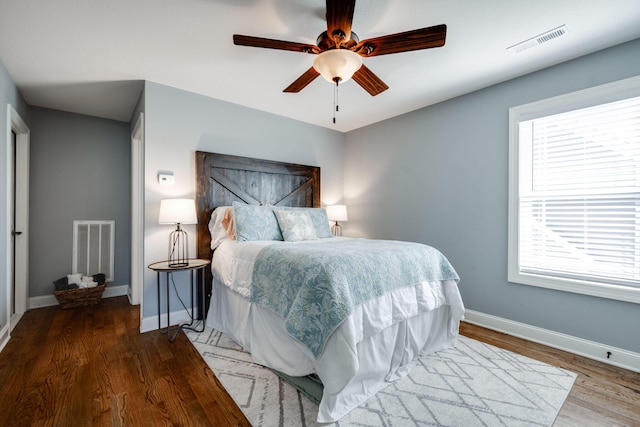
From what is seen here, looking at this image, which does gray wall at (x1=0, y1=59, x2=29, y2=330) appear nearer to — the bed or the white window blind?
the bed

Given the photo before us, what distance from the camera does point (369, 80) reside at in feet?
7.41

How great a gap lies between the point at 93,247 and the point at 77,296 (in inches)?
28.3

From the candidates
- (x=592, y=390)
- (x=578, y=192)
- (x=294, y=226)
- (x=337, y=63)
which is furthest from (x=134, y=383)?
(x=578, y=192)

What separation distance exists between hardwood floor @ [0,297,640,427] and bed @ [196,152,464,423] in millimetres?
466

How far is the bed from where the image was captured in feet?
5.47

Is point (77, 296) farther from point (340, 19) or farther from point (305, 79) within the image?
point (340, 19)

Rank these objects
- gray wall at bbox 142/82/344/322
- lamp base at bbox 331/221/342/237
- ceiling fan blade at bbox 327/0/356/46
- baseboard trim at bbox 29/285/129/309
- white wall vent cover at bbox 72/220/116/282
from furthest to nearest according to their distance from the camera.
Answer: lamp base at bbox 331/221/342/237
white wall vent cover at bbox 72/220/116/282
baseboard trim at bbox 29/285/129/309
gray wall at bbox 142/82/344/322
ceiling fan blade at bbox 327/0/356/46

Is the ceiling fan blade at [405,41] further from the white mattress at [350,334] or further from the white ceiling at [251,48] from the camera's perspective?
the white mattress at [350,334]

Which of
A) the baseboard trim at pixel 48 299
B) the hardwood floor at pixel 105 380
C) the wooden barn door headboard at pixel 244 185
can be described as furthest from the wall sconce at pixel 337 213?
the baseboard trim at pixel 48 299

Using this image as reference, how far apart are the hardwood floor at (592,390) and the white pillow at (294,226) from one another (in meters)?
2.05

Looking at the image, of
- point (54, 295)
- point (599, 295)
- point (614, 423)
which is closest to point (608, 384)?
point (614, 423)

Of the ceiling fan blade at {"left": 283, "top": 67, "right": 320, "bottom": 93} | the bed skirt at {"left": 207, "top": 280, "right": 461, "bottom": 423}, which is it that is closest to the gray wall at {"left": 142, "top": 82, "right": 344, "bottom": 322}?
the bed skirt at {"left": 207, "top": 280, "right": 461, "bottom": 423}

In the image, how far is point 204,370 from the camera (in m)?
2.15

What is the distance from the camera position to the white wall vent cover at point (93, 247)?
386 centimetres
